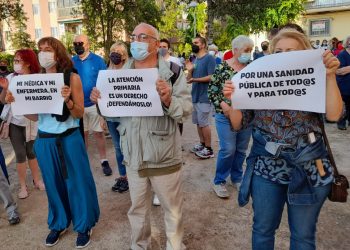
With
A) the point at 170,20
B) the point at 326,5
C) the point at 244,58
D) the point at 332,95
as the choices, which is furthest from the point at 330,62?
the point at 326,5

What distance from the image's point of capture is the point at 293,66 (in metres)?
2.02

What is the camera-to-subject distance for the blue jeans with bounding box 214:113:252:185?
391 centimetres

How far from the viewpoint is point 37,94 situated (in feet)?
9.79

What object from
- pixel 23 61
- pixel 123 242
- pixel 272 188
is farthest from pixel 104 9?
pixel 272 188

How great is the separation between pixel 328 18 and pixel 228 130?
31393 mm

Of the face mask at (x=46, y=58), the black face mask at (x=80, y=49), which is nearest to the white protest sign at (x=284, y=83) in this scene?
the face mask at (x=46, y=58)

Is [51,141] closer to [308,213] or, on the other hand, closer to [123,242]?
[123,242]

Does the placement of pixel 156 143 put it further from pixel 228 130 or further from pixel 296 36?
pixel 228 130

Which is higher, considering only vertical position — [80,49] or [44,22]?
[44,22]

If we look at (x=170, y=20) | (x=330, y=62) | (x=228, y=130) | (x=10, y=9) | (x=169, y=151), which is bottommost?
(x=228, y=130)

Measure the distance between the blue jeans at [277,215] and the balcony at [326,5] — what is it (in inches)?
1270

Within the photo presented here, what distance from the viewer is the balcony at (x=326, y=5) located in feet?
96.0

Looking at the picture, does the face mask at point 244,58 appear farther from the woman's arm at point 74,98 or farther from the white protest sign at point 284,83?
the woman's arm at point 74,98

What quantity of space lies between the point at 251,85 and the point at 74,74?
1.68 meters
